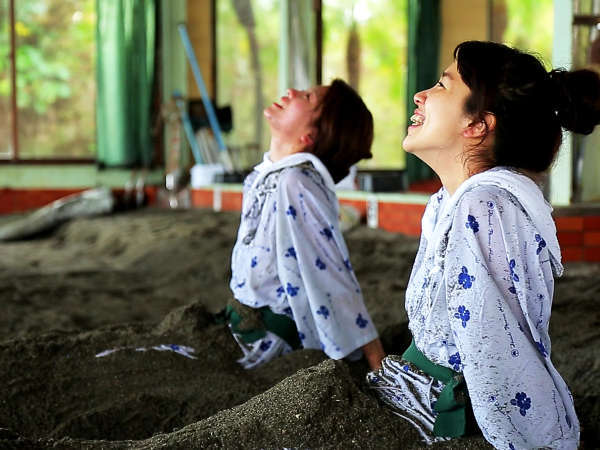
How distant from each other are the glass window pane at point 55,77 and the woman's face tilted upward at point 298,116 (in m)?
5.20

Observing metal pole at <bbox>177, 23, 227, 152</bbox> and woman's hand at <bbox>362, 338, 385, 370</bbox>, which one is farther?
metal pole at <bbox>177, 23, 227, 152</bbox>

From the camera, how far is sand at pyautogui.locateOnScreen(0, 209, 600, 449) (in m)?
1.12

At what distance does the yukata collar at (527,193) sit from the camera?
3.59 feet

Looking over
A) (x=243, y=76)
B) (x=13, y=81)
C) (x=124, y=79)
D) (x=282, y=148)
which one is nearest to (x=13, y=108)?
(x=13, y=81)

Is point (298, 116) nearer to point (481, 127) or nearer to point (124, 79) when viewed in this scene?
point (481, 127)

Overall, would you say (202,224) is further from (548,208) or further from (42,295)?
(548,208)

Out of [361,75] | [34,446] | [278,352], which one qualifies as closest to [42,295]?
[278,352]

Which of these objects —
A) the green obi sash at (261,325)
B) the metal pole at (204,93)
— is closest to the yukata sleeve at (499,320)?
the green obi sash at (261,325)

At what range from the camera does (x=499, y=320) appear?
1.06 meters

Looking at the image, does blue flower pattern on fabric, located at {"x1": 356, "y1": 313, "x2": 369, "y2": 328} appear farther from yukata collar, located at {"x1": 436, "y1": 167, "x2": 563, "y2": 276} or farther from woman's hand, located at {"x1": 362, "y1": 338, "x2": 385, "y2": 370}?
yukata collar, located at {"x1": 436, "y1": 167, "x2": 563, "y2": 276}

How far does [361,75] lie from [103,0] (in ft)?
8.18

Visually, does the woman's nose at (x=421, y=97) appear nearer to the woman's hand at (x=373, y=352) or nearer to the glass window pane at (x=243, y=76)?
the woman's hand at (x=373, y=352)

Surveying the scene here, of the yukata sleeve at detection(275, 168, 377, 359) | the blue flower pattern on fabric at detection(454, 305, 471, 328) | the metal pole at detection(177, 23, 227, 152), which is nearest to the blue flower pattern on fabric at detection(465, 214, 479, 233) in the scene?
the blue flower pattern on fabric at detection(454, 305, 471, 328)

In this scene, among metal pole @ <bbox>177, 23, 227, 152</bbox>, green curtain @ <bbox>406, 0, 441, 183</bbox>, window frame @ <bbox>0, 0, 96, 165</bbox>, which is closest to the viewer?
metal pole @ <bbox>177, 23, 227, 152</bbox>
